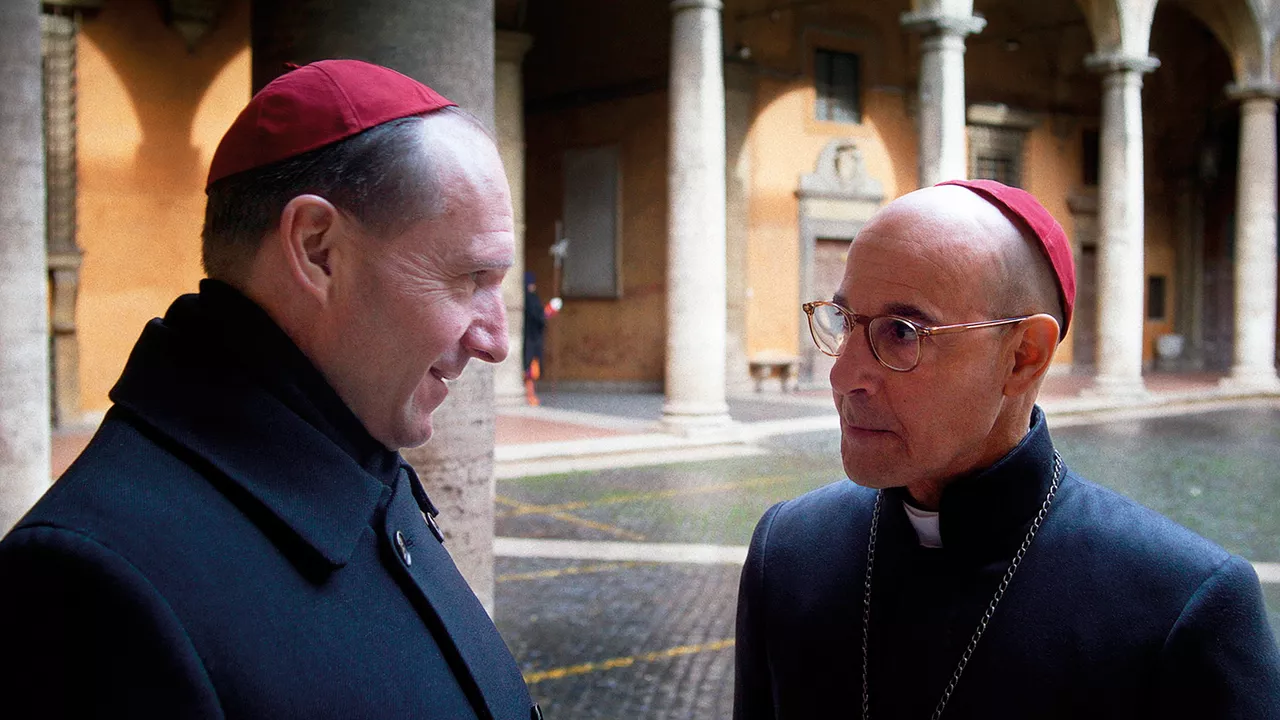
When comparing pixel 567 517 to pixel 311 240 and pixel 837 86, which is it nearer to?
pixel 311 240

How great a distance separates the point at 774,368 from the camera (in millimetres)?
19078

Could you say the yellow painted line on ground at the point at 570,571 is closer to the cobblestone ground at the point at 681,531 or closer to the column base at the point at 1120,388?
the cobblestone ground at the point at 681,531

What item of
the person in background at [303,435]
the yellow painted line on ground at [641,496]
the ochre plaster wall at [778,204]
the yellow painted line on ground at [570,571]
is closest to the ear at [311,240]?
the person in background at [303,435]

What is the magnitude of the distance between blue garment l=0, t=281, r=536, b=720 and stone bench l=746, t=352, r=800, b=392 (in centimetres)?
1739

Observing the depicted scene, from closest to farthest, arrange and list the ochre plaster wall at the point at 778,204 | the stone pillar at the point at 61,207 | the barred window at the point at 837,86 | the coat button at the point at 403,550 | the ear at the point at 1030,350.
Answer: the coat button at the point at 403,550
the ear at the point at 1030,350
the stone pillar at the point at 61,207
the ochre plaster wall at the point at 778,204
the barred window at the point at 837,86

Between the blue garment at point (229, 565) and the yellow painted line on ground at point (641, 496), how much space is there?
23.6 feet

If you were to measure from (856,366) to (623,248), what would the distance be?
17.4 meters

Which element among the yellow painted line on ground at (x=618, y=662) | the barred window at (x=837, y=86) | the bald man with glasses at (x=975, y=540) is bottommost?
the yellow painted line on ground at (x=618, y=662)

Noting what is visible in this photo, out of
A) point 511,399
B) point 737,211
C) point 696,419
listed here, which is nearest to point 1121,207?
point 737,211

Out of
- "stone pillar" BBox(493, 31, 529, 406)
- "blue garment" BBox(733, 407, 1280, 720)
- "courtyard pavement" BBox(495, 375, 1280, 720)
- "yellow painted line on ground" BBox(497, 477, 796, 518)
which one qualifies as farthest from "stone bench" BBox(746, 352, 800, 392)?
"blue garment" BBox(733, 407, 1280, 720)

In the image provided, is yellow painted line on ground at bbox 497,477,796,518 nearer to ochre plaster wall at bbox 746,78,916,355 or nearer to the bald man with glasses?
the bald man with glasses

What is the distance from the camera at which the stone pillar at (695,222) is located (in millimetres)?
12453

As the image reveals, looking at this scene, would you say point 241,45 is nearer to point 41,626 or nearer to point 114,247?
point 114,247

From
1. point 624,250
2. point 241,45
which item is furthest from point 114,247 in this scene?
point 624,250
